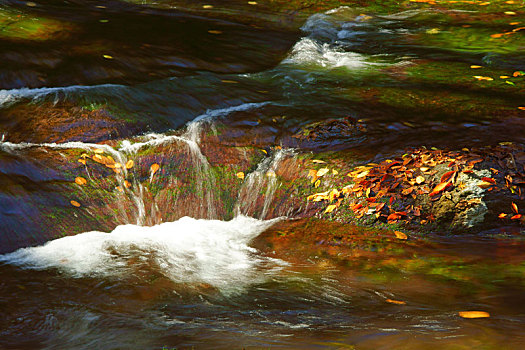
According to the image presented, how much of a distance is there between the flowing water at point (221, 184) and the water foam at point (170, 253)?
0.02 m

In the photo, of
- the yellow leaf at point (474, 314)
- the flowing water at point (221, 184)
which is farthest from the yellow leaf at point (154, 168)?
the yellow leaf at point (474, 314)

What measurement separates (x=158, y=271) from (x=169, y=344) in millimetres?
1567

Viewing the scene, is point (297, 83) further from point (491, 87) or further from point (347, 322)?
point (347, 322)

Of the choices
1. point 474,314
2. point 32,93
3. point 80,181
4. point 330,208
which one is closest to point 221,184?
point 330,208

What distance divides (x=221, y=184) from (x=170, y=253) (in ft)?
3.97

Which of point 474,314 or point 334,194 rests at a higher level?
point 334,194

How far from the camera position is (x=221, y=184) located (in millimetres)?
6305

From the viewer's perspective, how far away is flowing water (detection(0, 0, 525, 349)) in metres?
3.93

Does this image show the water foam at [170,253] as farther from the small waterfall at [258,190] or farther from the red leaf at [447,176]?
the red leaf at [447,176]

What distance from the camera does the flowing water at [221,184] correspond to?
393 centimetres

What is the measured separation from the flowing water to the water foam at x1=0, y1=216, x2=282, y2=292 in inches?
1.0

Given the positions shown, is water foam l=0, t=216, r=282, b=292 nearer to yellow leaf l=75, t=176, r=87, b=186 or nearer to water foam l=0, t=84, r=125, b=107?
yellow leaf l=75, t=176, r=87, b=186

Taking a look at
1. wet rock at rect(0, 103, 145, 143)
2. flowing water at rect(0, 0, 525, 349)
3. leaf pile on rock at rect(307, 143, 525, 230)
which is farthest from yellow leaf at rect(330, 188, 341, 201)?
wet rock at rect(0, 103, 145, 143)

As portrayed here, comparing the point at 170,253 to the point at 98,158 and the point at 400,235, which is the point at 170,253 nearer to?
the point at 98,158
